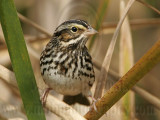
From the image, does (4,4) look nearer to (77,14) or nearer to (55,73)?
(55,73)

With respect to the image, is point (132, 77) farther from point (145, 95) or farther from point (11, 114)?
point (11, 114)

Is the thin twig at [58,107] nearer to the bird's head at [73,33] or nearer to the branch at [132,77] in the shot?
the branch at [132,77]

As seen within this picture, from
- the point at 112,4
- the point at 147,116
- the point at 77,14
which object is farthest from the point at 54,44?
the point at 112,4

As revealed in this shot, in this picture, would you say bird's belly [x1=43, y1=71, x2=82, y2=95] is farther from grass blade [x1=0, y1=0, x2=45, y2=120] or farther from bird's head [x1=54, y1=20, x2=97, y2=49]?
grass blade [x1=0, y1=0, x2=45, y2=120]

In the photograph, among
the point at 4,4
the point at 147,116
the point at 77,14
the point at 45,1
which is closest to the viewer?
the point at 4,4

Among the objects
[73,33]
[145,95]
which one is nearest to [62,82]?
[73,33]

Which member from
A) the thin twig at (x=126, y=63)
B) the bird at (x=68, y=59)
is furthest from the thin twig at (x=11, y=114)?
the thin twig at (x=126, y=63)
